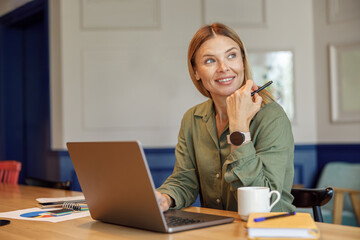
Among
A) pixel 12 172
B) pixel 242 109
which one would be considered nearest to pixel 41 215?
pixel 242 109

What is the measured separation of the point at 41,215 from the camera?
145 cm

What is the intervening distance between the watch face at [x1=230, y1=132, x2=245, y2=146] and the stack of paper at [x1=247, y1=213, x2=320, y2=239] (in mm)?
402

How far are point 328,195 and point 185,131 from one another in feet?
2.00

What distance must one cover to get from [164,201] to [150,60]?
282 centimetres

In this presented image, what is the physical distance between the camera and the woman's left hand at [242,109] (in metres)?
1.46

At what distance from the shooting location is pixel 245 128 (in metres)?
1.45

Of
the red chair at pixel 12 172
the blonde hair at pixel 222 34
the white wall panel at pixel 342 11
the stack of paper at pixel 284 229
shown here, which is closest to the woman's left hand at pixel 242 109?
the blonde hair at pixel 222 34

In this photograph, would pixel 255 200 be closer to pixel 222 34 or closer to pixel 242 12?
pixel 222 34

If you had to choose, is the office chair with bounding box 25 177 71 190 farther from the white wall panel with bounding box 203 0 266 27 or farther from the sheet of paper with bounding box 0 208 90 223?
the white wall panel with bounding box 203 0 266 27

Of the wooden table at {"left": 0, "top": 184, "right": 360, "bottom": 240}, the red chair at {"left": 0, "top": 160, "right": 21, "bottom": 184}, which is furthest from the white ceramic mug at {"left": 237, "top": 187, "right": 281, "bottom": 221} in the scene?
the red chair at {"left": 0, "top": 160, "right": 21, "bottom": 184}

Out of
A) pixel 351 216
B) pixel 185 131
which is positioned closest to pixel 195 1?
pixel 351 216

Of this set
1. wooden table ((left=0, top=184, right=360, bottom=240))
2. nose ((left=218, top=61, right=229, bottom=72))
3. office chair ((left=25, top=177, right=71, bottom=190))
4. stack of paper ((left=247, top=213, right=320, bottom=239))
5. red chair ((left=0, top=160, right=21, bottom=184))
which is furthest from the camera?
red chair ((left=0, top=160, right=21, bottom=184))

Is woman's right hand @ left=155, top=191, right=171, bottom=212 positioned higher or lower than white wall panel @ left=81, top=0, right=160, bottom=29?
lower

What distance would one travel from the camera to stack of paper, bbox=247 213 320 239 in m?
0.97
